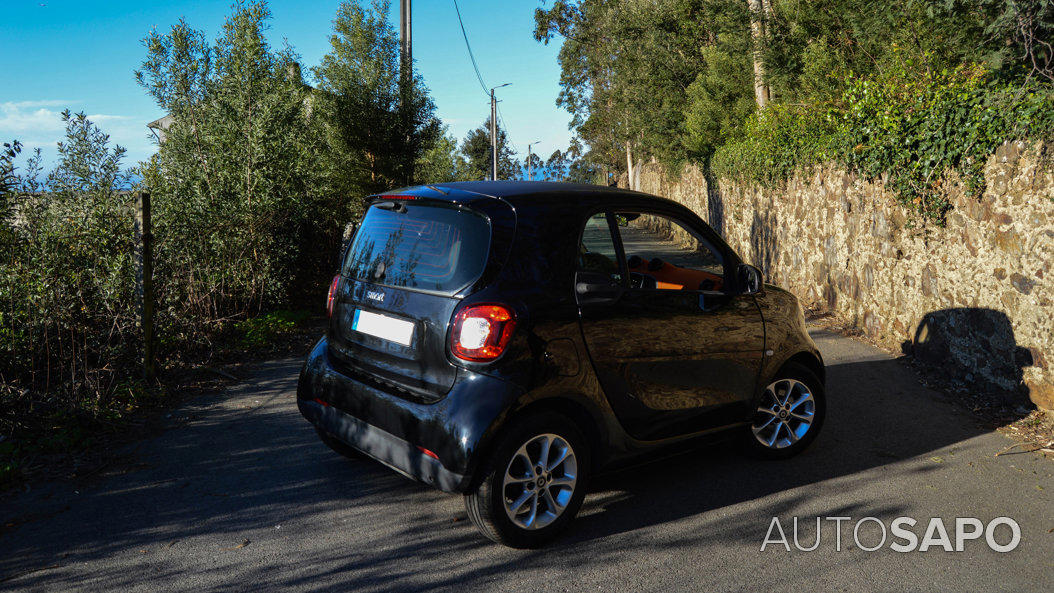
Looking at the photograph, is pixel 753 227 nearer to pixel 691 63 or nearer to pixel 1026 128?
pixel 1026 128

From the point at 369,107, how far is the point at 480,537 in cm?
1459

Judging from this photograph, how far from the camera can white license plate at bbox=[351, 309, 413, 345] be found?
3636 mm

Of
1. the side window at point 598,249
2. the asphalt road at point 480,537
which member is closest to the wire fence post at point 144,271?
the asphalt road at point 480,537

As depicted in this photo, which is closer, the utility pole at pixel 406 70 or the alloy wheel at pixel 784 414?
the alloy wheel at pixel 784 414

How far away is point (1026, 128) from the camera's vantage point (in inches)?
229

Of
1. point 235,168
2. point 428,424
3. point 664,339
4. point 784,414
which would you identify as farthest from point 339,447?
point 235,168

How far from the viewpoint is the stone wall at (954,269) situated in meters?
5.78

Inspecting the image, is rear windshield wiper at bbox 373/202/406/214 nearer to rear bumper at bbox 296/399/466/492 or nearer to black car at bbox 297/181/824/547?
black car at bbox 297/181/824/547

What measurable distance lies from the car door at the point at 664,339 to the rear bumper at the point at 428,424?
0.68 m

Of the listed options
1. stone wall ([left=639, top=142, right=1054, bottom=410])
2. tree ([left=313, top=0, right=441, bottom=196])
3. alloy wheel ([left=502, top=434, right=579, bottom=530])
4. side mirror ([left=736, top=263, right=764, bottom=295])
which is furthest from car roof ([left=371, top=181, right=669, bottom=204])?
tree ([left=313, top=0, right=441, bottom=196])

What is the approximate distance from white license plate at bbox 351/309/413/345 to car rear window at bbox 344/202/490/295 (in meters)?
0.19

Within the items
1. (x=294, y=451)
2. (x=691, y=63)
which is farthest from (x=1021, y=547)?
(x=691, y=63)

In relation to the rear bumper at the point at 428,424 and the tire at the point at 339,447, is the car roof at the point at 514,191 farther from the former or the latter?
the tire at the point at 339,447

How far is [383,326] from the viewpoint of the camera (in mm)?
3785
